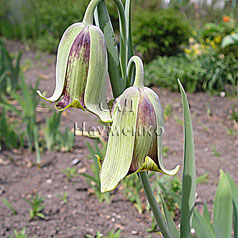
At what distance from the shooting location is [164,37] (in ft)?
15.8

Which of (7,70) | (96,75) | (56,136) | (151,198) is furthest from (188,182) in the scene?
(7,70)

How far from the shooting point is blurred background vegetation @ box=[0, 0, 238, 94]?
397 centimetres

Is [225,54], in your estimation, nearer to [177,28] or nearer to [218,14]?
[177,28]

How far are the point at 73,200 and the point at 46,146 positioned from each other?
73cm

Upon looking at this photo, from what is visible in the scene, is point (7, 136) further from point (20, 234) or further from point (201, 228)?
point (201, 228)

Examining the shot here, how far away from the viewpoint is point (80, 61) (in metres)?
0.75

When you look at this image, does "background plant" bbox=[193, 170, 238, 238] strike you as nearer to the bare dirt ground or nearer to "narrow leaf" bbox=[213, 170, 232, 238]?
"narrow leaf" bbox=[213, 170, 232, 238]

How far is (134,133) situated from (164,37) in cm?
Result: 430

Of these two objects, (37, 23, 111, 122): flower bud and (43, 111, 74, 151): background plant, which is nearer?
(37, 23, 111, 122): flower bud

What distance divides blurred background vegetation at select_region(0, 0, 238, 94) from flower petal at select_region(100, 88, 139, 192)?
3.14 m

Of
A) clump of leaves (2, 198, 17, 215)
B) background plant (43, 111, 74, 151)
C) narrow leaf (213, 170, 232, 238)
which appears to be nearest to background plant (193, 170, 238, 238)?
narrow leaf (213, 170, 232, 238)

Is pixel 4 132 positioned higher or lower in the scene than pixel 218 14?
lower

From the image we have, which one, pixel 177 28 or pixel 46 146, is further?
pixel 177 28

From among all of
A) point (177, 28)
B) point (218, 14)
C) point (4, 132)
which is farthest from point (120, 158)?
point (218, 14)
